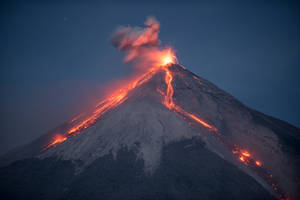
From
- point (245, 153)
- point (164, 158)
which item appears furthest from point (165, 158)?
point (245, 153)

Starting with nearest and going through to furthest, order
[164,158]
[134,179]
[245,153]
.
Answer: [134,179]
[164,158]
[245,153]

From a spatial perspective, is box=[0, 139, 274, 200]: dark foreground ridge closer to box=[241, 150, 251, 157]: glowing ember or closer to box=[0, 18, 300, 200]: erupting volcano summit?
box=[0, 18, 300, 200]: erupting volcano summit

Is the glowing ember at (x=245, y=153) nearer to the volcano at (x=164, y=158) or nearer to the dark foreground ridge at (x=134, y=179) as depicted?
the volcano at (x=164, y=158)

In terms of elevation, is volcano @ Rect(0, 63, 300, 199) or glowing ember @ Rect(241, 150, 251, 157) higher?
volcano @ Rect(0, 63, 300, 199)

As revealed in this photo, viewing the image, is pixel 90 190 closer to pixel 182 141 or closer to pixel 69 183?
pixel 69 183

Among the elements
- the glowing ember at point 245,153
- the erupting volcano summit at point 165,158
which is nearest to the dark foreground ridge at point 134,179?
the erupting volcano summit at point 165,158

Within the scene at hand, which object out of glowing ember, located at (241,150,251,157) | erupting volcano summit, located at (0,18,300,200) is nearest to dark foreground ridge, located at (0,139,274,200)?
erupting volcano summit, located at (0,18,300,200)

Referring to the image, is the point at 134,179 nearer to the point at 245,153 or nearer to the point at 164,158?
the point at 164,158

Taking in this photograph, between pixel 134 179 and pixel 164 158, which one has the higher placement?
pixel 134 179
